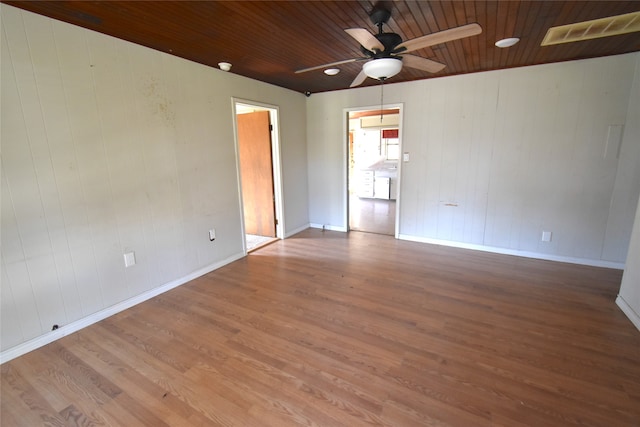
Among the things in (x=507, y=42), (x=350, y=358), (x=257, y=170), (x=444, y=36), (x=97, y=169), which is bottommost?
(x=350, y=358)

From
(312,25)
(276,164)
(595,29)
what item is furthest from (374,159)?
(312,25)

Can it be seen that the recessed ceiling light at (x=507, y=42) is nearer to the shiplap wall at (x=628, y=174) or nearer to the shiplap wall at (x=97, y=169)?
the shiplap wall at (x=628, y=174)

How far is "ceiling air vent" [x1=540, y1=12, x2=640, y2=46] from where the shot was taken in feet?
7.48

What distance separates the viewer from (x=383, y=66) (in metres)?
2.17

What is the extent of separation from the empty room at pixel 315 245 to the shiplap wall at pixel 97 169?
2 cm

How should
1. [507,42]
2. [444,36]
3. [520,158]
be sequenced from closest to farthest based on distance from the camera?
[444,36] < [507,42] < [520,158]

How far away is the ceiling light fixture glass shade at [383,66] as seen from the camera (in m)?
2.15

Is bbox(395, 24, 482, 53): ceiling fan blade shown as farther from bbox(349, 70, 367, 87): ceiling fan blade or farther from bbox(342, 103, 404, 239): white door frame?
bbox(342, 103, 404, 239): white door frame

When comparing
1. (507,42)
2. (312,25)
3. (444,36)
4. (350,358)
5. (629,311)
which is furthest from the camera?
(507,42)

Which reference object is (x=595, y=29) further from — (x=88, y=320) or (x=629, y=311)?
(x=88, y=320)

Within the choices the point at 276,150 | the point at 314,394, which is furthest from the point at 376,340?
the point at 276,150

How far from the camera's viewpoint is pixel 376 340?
→ 2.24 meters

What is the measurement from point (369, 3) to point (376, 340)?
2446 mm

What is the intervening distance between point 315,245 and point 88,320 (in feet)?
9.20
